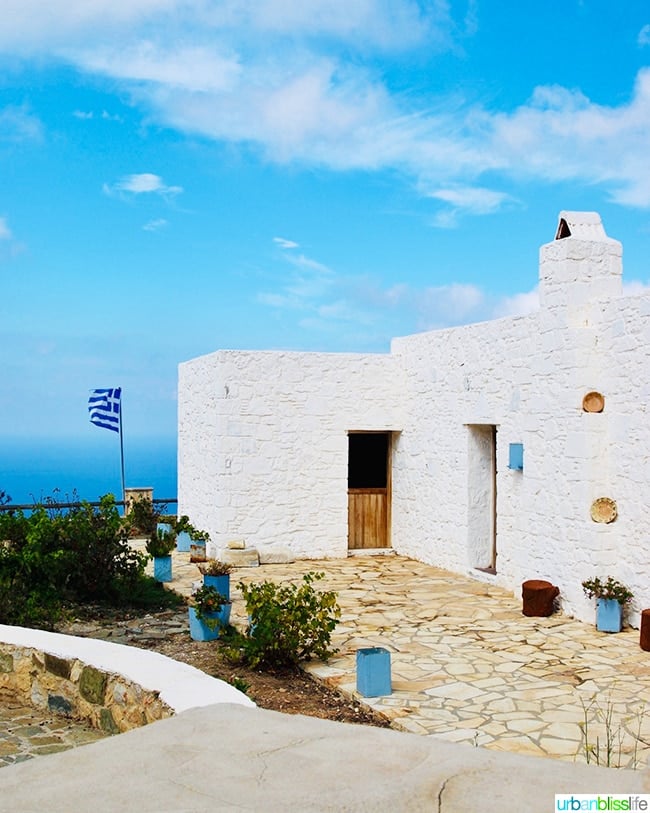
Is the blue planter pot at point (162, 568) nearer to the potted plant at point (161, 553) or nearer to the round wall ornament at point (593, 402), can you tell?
the potted plant at point (161, 553)

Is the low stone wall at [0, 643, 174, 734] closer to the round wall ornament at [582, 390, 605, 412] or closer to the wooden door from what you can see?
the round wall ornament at [582, 390, 605, 412]

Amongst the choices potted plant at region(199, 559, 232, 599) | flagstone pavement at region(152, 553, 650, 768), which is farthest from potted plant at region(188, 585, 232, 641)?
potted plant at region(199, 559, 232, 599)

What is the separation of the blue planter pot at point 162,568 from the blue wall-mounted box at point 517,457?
498 centimetres

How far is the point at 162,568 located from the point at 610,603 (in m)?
6.24

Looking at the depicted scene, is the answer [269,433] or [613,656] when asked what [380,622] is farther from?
[269,433]

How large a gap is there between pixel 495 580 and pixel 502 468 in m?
1.56

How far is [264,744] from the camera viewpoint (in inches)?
120

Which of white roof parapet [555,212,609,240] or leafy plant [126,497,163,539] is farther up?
white roof parapet [555,212,609,240]

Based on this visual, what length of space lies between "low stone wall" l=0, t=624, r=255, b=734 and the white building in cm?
581

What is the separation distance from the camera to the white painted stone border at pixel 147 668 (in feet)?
14.5

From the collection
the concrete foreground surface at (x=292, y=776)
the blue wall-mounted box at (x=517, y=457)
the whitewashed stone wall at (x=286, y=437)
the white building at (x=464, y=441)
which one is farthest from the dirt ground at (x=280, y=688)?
the whitewashed stone wall at (x=286, y=437)

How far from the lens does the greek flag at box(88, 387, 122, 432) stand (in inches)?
727

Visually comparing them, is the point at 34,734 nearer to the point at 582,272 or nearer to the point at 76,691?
the point at 76,691

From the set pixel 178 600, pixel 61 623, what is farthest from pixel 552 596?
pixel 61 623
